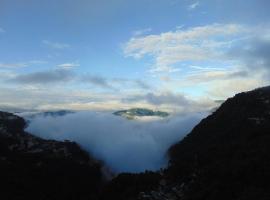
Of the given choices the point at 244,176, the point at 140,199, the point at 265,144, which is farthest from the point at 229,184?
the point at 265,144

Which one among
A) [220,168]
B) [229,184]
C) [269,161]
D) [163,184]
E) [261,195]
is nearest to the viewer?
[261,195]

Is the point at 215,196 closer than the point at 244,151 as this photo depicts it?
Yes

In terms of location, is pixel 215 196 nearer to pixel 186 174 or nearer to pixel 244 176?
pixel 244 176

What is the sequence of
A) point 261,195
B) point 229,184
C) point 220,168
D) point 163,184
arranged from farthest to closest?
point 163,184 < point 220,168 < point 229,184 < point 261,195

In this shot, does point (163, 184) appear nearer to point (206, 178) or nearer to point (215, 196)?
point (206, 178)

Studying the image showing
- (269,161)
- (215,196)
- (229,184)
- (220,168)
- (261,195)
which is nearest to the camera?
(261,195)

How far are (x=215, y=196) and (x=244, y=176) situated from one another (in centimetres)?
1939

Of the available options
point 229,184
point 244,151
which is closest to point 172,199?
point 229,184

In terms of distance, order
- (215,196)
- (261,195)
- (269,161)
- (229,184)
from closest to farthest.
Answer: (261,195) → (215,196) → (229,184) → (269,161)

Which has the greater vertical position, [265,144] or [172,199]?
[265,144]

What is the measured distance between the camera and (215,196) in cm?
13275

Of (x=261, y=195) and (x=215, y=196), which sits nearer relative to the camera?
(x=261, y=195)

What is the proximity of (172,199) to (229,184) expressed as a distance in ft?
71.9

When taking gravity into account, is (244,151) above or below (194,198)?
above
